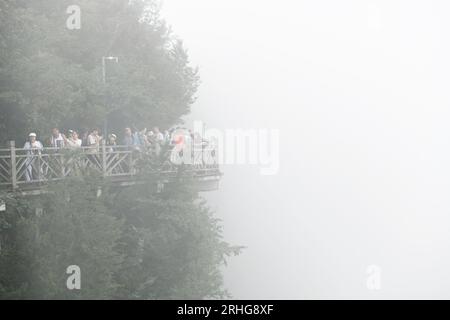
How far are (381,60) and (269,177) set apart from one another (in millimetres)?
15710

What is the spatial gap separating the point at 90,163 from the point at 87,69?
7817mm

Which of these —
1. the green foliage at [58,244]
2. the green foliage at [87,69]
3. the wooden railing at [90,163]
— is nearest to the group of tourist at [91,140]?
the wooden railing at [90,163]

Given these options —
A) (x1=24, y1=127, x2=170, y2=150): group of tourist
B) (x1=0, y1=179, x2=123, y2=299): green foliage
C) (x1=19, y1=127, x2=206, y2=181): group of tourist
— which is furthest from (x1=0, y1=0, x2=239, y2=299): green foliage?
(x1=24, y1=127, x2=170, y2=150): group of tourist

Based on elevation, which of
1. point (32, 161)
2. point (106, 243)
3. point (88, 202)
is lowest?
point (106, 243)

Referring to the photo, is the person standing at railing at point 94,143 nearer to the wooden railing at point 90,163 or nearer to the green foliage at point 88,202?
the wooden railing at point 90,163

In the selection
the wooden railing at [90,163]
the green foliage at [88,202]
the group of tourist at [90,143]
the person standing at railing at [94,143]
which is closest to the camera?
the green foliage at [88,202]

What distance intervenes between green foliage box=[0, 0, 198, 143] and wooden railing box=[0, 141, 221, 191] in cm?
156

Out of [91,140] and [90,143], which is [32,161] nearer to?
[90,143]

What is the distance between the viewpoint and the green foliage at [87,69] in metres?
18.8

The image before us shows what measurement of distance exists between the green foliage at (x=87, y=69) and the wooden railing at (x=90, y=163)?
156 cm

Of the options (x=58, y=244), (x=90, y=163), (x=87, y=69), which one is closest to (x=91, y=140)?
(x=90, y=163)

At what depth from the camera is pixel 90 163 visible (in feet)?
62.5

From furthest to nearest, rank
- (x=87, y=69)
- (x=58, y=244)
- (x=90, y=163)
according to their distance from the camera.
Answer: (x=87, y=69), (x=90, y=163), (x=58, y=244)

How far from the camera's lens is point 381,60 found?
218 ft
